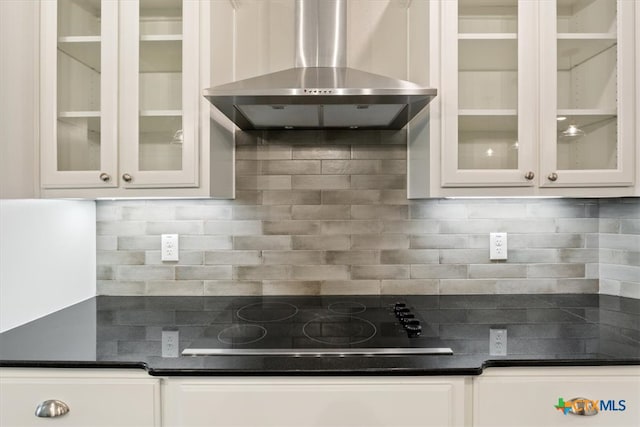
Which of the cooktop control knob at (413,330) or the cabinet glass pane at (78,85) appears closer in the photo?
the cooktop control knob at (413,330)

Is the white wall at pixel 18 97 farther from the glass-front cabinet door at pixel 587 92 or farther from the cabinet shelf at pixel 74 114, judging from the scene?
the glass-front cabinet door at pixel 587 92

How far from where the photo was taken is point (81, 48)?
148 centimetres

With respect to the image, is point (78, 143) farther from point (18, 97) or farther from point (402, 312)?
point (402, 312)

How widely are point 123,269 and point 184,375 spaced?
0.96m

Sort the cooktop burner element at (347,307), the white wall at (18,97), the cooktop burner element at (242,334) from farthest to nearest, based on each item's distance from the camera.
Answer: the cooktop burner element at (347,307) → the white wall at (18,97) → the cooktop burner element at (242,334)

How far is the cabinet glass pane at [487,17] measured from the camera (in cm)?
146

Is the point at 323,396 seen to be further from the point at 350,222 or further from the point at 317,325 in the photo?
the point at 350,222

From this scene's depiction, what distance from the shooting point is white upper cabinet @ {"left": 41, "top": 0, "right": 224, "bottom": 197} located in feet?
4.75

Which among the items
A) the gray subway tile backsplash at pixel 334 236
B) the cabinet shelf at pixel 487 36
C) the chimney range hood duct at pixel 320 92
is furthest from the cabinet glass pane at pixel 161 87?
the cabinet shelf at pixel 487 36

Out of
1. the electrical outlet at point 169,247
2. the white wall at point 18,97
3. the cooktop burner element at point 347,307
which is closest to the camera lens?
the white wall at point 18,97

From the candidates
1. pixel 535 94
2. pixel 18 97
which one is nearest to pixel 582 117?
pixel 535 94

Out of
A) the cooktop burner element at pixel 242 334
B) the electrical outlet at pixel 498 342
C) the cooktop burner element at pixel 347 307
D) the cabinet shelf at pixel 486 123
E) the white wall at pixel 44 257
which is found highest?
the cabinet shelf at pixel 486 123

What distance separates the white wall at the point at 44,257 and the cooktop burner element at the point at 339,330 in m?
1.07

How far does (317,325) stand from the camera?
141 centimetres
